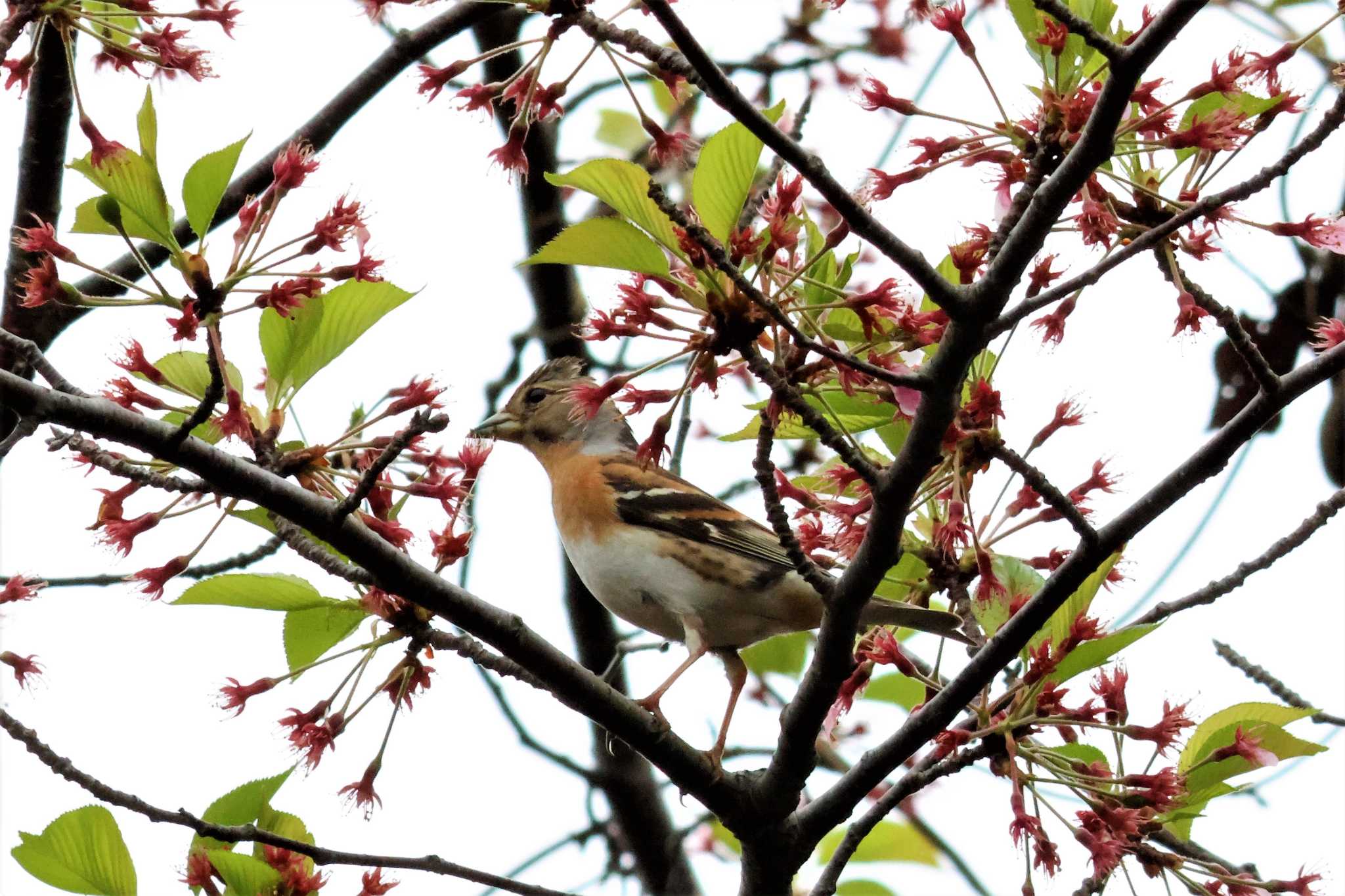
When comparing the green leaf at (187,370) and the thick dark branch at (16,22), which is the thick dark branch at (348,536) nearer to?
the green leaf at (187,370)

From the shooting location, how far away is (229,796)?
4.17 meters

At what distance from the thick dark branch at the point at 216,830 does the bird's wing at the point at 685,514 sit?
2.47 m

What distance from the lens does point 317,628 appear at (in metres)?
4.18

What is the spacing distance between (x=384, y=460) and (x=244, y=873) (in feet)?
4.42

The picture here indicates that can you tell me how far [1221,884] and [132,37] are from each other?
4.14 meters

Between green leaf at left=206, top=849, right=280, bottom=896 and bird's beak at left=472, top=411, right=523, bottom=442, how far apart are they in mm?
3785

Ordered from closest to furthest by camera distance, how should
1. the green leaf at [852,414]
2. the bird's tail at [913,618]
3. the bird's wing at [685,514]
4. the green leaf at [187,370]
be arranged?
the green leaf at [187,370], the green leaf at [852,414], the bird's tail at [913,618], the bird's wing at [685,514]

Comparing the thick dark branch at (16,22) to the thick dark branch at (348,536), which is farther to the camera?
the thick dark branch at (16,22)

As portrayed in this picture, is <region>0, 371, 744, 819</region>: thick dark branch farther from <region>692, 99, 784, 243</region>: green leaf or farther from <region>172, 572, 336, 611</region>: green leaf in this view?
<region>692, 99, 784, 243</region>: green leaf

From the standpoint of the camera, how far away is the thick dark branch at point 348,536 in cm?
342

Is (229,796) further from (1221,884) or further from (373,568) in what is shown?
(1221,884)

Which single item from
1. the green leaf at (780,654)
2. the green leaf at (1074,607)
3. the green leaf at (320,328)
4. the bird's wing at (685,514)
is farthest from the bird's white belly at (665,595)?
the green leaf at (320,328)

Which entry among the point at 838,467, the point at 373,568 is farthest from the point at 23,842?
the point at 838,467

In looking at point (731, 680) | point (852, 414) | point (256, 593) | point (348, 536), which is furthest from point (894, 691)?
point (348, 536)
